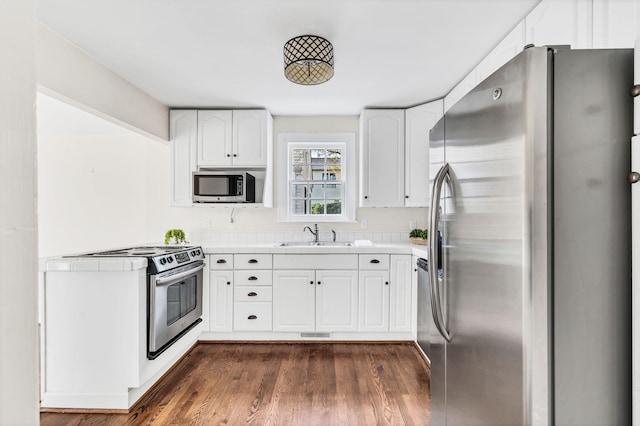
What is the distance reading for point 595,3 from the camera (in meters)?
1.37

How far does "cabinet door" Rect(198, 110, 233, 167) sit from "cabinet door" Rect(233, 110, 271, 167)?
0.07m

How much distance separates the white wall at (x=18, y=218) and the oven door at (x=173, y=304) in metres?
2.04

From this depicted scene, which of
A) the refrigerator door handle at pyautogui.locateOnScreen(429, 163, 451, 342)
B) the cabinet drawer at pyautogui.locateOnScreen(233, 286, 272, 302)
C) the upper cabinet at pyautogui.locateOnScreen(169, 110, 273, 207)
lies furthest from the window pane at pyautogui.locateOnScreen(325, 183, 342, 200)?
the refrigerator door handle at pyautogui.locateOnScreen(429, 163, 451, 342)

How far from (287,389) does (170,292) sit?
1100 millimetres

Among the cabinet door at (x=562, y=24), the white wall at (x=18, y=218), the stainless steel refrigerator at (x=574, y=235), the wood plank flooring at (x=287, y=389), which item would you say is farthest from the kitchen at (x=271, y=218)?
the white wall at (x=18, y=218)

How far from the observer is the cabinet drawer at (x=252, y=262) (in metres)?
3.12

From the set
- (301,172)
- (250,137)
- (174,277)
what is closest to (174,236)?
(174,277)

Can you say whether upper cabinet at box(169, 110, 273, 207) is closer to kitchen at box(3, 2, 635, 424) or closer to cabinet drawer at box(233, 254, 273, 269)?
kitchen at box(3, 2, 635, 424)

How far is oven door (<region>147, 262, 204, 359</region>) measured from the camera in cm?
228

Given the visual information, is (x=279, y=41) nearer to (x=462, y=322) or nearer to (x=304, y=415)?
(x=462, y=322)

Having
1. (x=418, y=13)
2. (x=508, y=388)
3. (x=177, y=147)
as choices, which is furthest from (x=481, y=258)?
(x=177, y=147)

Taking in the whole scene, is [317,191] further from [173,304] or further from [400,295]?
[173,304]

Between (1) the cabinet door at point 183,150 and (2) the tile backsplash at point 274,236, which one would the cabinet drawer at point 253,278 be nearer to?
(2) the tile backsplash at point 274,236

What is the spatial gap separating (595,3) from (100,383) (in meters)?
3.20
